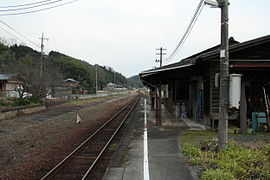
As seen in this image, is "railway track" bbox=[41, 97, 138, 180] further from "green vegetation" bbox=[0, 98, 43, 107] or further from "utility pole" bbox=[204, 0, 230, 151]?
"green vegetation" bbox=[0, 98, 43, 107]

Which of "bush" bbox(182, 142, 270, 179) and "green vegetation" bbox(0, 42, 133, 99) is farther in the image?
"green vegetation" bbox(0, 42, 133, 99)

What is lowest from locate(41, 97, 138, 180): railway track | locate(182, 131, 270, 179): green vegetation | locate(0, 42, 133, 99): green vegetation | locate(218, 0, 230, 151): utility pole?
locate(41, 97, 138, 180): railway track

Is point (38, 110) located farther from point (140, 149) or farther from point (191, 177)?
point (191, 177)

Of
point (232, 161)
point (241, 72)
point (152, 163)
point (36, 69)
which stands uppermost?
point (36, 69)

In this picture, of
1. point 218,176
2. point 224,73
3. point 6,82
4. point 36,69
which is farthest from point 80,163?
point 6,82

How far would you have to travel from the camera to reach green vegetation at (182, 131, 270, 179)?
400 cm

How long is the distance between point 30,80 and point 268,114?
19.0m

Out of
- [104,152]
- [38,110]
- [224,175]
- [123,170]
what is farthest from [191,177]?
[38,110]

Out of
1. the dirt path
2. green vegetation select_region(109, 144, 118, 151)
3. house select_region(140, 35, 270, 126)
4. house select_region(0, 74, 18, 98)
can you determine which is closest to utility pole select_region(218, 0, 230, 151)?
house select_region(140, 35, 270, 126)

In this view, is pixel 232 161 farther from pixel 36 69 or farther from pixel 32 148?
pixel 36 69

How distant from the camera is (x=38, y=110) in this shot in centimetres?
1958

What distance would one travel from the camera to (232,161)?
180 inches

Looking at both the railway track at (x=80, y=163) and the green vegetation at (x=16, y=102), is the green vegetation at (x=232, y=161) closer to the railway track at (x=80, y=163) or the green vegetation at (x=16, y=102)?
the railway track at (x=80, y=163)

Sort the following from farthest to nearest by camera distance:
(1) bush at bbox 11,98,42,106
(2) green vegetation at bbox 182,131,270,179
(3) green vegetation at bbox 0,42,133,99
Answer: (3) green vegetation at bbox 0,42,133,99 → (1) bush at bbox 11,98,42,106 → (2) green vegetation at bbox 182,131,270,179
